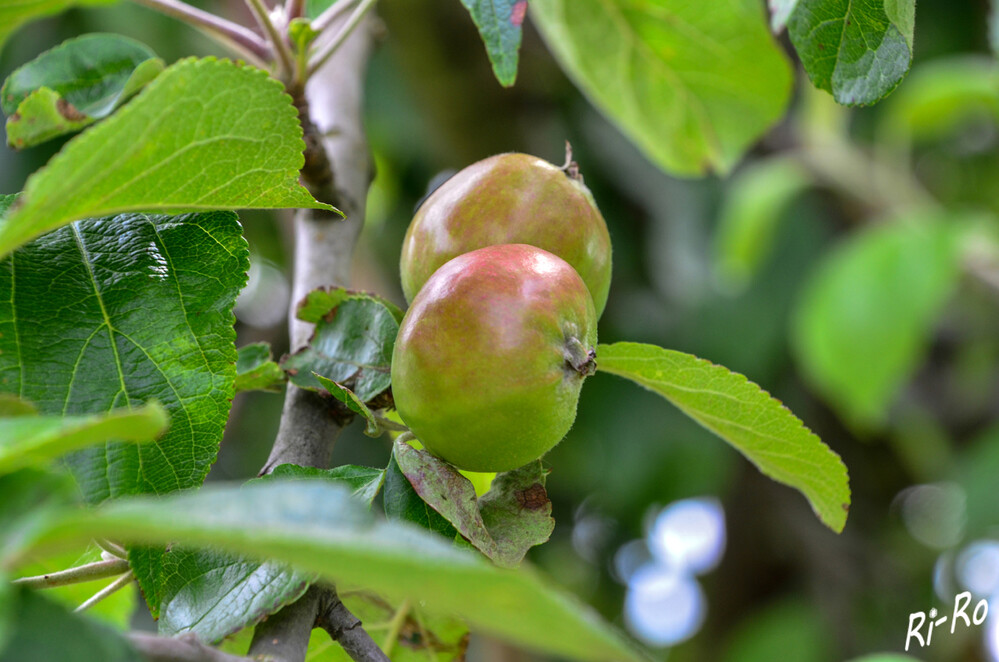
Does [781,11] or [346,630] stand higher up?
[781,11]

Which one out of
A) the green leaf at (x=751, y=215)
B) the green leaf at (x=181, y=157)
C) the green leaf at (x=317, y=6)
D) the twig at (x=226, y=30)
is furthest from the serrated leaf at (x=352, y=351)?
the green leaf at (x=751, y=215)

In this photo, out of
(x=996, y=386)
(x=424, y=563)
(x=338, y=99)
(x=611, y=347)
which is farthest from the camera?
(x=996, y=386)

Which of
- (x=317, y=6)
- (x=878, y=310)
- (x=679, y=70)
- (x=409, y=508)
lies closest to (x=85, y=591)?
(x=409, y=508)

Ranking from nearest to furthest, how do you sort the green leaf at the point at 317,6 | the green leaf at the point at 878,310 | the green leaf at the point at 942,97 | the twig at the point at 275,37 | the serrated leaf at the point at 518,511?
the serrated leaf at the point at 518,511
the twig at the point at 275,37
the green leaf at the point at 317,6
the green leaf at the point at 878,310
the green leaf at the point at 942,97

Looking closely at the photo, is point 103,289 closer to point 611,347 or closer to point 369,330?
point 369,330

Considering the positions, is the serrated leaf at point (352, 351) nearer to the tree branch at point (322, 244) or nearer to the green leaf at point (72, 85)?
the tree branch at point (322, 244)

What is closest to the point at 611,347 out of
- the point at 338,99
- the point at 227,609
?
the point at 227,609

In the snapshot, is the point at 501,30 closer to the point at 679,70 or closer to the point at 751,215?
the point at 679,70
